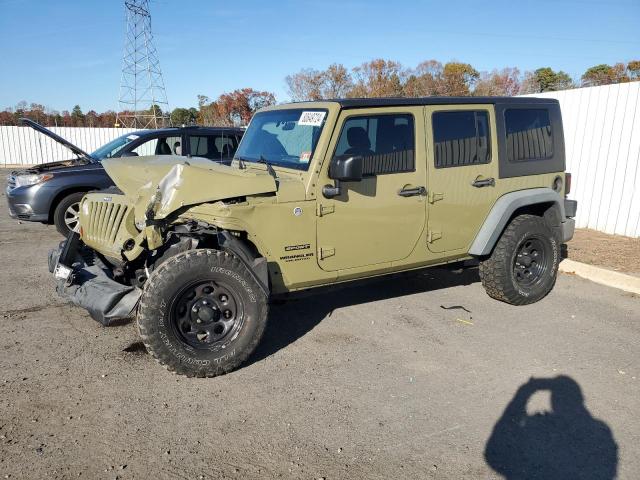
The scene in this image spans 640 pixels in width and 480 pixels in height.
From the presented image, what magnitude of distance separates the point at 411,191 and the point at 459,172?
0.65 meters

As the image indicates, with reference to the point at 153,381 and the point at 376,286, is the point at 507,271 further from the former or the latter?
the point at 153,381

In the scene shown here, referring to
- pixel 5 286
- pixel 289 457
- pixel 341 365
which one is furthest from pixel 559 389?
pixel 5 286

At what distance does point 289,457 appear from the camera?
2854mm

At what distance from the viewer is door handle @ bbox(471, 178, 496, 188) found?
4852 mm

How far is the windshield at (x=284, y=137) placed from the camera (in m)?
4.16

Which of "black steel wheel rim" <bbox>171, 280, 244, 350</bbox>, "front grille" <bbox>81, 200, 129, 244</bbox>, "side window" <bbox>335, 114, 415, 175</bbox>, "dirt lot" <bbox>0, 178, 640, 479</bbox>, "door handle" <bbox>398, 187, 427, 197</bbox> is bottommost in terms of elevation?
"dirt lot" <bbox>0, 178, 640, 479</bbox>

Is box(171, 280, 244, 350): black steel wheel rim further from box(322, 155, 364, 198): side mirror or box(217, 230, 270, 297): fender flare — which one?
box(322, 155, 364, 198): side mirror

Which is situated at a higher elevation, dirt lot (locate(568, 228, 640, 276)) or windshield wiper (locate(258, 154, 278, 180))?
windshield wiper (locate(258, 154, 278, 180))

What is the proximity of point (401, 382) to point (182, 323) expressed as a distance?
5.53 feet

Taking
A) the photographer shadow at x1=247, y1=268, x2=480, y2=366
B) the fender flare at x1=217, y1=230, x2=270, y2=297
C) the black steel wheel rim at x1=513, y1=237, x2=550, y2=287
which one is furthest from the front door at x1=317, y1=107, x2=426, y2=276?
the black steel wheel rim at x1=513, y1=237, x2=550, y2=287

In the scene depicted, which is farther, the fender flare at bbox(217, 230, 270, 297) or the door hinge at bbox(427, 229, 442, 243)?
the door hinge at bbox(427, 229, 442, 243)

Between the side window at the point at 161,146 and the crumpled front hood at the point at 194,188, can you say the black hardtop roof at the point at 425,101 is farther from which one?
the side window at the point at 161,146

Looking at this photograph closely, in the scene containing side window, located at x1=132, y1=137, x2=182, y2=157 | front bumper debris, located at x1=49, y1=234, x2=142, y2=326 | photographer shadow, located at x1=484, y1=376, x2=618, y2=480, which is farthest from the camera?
side window, located at x1=132, y1=137, x2=182, y2=157

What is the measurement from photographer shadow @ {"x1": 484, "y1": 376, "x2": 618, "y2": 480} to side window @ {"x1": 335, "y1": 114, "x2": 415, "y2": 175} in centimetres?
210
